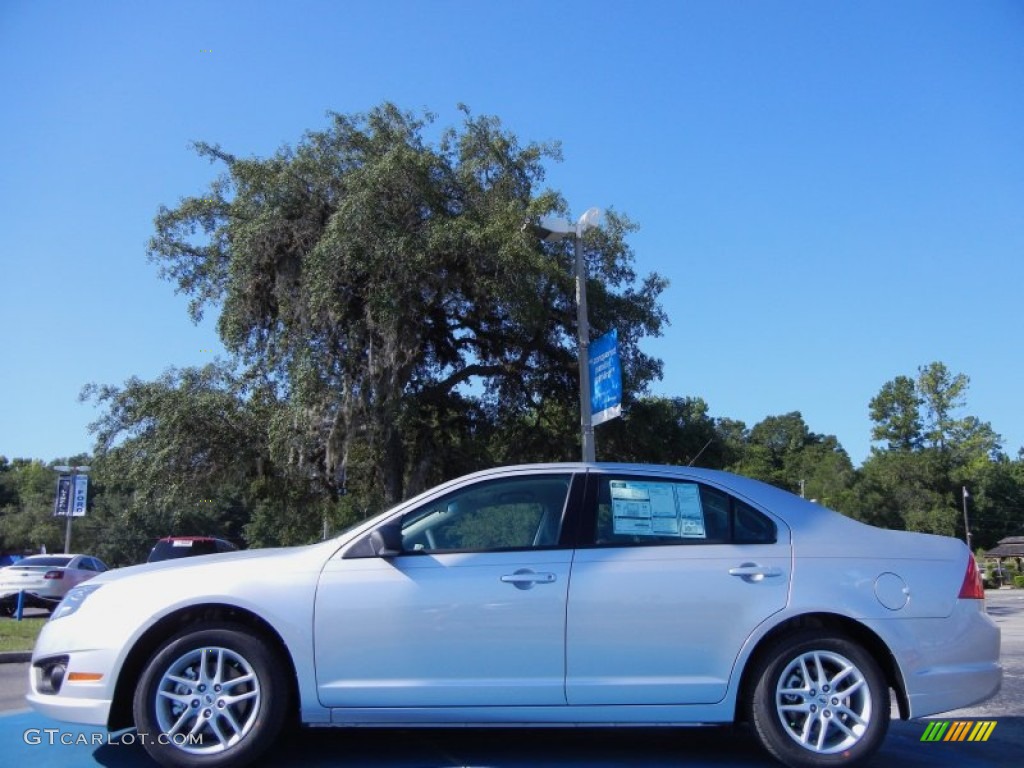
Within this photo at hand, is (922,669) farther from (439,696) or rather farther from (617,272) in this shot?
(617,272)

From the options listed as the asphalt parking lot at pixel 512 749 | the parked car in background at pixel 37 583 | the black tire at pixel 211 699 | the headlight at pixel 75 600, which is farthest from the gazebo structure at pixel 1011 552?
the headlight at pixel 75 600

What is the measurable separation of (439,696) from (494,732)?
1095 millimetres

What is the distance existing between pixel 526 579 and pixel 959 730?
3230mm

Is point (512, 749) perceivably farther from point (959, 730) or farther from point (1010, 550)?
point (1010, 550)

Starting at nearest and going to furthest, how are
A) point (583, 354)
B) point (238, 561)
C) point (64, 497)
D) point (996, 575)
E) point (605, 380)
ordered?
point (238, 561) < point (605, 380) < point (583, 354) < point (64, 497) < point (996, 575)

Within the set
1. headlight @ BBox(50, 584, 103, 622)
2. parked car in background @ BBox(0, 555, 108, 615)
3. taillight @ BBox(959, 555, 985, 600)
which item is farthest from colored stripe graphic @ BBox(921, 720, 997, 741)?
parked car in background @ BBox(0, 555, 108, 615)

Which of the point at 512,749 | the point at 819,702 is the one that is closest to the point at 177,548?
the point at 512,749

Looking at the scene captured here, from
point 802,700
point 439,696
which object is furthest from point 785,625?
point 439,696

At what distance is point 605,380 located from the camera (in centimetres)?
1223

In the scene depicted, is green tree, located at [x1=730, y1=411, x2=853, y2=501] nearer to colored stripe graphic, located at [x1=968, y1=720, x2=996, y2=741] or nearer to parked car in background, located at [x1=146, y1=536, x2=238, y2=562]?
parked car in background, located at [x1=146, y1=536, x2=238, y2=562]

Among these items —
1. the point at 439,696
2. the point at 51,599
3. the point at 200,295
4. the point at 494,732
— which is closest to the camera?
the point at 439,696

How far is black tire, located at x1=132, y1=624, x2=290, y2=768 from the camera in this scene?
404cm

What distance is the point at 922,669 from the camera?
4.30m

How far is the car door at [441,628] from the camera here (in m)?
4.15
